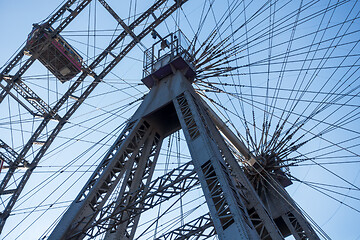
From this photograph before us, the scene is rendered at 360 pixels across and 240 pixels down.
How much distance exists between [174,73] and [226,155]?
4.11 m

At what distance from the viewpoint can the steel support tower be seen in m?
7.37

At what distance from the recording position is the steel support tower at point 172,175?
24.2 ft

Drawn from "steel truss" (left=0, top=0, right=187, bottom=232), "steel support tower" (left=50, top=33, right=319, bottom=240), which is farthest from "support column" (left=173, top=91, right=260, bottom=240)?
"steel truss" (left=0, top=0, right=187, bottom=232)

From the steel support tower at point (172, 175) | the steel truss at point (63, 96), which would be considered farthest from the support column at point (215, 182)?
the steel truss at point (63, 96)

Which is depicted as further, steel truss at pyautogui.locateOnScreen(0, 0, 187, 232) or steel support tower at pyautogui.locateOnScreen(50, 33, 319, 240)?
steel truss at pyautogui.locateOnScreen(0, 0, 187, 232)

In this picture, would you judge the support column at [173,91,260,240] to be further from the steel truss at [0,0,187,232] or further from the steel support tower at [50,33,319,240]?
the steel truss at [0,0,187,232]

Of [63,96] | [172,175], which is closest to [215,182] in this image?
[172,175]

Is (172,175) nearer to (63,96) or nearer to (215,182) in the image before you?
(215,182)

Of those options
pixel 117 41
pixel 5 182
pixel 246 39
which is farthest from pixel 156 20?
pixel 5 182

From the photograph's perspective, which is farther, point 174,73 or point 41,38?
point 41,38

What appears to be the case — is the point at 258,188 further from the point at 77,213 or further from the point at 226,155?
the point at 77,213

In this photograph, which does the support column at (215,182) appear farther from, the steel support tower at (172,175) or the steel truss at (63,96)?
the steel truss at (63,96)

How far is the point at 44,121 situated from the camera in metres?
17.8

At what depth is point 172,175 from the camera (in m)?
8.88
